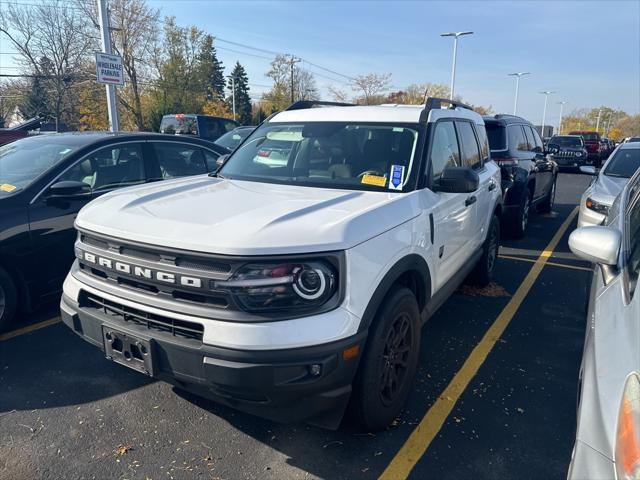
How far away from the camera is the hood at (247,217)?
2210 millimetres

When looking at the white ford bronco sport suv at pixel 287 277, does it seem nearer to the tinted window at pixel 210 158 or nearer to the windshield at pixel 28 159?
the windshield at pixel 28 159

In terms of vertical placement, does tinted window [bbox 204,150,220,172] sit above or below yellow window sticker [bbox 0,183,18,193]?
above

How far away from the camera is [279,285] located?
2178mm

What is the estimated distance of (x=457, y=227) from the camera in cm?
386

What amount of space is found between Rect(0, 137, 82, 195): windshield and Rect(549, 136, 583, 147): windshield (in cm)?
2318

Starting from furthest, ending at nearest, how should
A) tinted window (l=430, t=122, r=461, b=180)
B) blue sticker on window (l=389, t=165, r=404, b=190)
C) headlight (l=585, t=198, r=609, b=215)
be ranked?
headlight (l=585, t=198, r=609, b=215) → tinted window (l=430, t=122, r=461, b=180) → blue sticker on window (l=389, t=165, r=404, b=190)

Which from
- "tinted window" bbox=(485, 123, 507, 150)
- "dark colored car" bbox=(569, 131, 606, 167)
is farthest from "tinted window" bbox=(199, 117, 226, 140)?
"dark colored car" bbox=(569, 131, 606, 167)

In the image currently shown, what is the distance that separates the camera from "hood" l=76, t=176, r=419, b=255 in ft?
7.25

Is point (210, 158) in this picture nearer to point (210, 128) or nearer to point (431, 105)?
point (431, 105)

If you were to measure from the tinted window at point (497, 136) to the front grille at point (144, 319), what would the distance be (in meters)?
6.71

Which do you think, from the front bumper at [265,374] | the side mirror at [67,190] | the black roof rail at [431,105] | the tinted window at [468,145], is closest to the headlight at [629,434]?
the front bumper at [265,374]

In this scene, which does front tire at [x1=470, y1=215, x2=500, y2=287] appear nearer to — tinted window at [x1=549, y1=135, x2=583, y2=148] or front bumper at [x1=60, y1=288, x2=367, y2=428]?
front bumper at [x1=60, y1=288, x2=367, y2=428]

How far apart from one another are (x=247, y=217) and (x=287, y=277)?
1.51 feet

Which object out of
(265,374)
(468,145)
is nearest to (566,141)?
(468,145)
